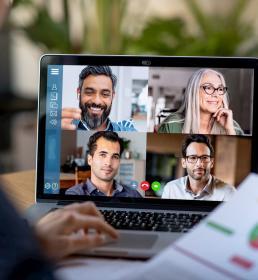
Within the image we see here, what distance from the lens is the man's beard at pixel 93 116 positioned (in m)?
0.98

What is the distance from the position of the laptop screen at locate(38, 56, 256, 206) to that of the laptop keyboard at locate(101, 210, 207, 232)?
62 millimetres

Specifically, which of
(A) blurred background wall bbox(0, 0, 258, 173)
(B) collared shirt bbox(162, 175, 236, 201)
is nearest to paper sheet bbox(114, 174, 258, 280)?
(B) collared shirt bbox(162, 175, 236, 201)

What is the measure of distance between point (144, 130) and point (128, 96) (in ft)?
0.22

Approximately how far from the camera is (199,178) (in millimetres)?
952

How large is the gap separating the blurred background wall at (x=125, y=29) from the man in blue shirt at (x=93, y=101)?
1382 mm

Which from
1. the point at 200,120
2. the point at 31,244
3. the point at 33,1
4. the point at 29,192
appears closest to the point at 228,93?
the point at 200,120

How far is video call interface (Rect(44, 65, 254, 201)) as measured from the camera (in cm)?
96

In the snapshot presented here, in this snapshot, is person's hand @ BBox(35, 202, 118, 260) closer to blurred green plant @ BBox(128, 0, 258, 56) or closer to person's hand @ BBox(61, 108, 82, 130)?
person's hand @ BBox(61, 108, 82, 130)

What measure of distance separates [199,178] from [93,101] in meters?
0.23

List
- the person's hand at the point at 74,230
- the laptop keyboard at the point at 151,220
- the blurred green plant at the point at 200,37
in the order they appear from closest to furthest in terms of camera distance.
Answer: the person's hand at the point at 74,230, the laptop keyboard at the point at 151,220, the blurred green plant at the point at 200,37

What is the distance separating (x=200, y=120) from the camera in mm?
964

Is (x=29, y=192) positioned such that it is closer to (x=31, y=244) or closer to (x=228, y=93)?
(x=228, y=93)

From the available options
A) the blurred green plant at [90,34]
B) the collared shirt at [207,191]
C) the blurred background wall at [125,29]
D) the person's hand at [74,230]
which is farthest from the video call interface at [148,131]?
the blurred green plant at [90,34]

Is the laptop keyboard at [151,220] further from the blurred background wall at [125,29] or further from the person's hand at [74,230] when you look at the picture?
the blurred background wall at [125,29]
